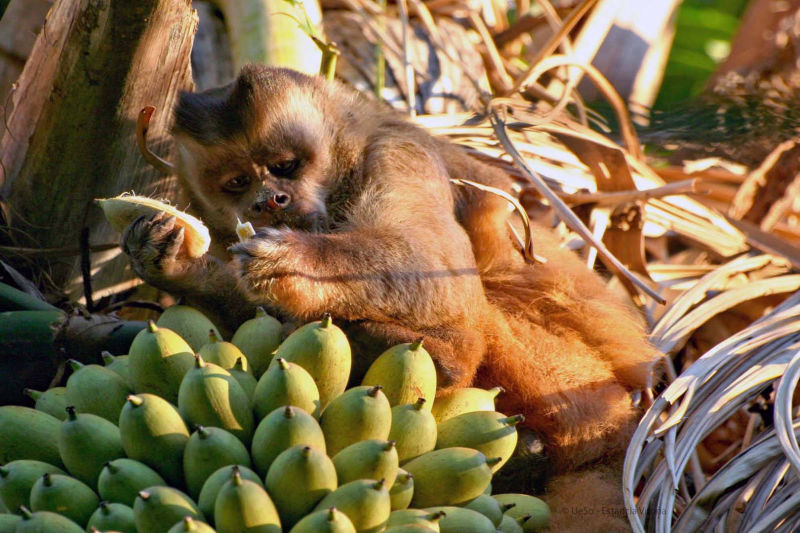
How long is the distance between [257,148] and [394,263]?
2.61ft

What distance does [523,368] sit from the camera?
2.74 metres

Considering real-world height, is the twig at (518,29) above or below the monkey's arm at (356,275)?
above

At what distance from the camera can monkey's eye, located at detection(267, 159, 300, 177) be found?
10.1 ft

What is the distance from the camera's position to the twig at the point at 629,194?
3.29 meters

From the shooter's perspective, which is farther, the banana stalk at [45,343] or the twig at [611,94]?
the twig at [611,94]

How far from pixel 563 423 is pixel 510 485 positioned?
273 millimetres

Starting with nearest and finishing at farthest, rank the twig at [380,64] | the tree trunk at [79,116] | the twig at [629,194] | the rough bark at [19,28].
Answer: the tree trunk at [79,116], the twig at [629,194], the rough bark at [19,28], the twig at [380,64]

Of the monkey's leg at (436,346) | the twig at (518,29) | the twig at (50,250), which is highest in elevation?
the twig at (518,29)

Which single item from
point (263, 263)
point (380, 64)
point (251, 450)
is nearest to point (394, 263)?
point (263, 263)

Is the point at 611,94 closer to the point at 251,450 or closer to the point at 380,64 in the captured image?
the point at 380,64

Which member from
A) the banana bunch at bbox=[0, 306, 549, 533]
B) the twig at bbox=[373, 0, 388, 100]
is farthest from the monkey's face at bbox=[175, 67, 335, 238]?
the banana bunch at bbox=[0, 306, 549, 533]

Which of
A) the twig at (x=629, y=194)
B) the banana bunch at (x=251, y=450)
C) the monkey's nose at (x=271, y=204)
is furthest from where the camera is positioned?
the twig at (x=629, y=194)

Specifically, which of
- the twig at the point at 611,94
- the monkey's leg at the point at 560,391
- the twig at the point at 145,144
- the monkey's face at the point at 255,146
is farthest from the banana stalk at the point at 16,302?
the twig at the point at 611,94

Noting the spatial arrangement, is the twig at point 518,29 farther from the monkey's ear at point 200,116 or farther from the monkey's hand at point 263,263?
the monkey's hand at point 263,263
